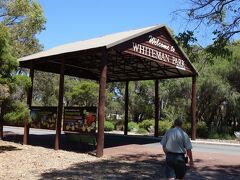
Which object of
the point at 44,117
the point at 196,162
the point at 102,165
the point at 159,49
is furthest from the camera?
the point at 159,49

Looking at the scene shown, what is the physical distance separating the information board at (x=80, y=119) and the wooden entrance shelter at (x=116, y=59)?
2.17 ft

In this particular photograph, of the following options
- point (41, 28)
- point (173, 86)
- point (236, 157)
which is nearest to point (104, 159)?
point (236, 157)

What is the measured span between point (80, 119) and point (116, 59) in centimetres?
724

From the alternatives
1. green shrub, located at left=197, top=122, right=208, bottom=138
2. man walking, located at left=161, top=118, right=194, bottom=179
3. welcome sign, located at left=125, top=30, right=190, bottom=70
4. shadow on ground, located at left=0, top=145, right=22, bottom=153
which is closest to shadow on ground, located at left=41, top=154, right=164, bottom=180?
man walking, located at left=161, top=118, right=194, bottom=179

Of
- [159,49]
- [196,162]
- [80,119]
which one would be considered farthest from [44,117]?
[196,162]

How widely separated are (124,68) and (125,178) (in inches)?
635

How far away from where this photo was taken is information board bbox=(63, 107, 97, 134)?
60.2 feet

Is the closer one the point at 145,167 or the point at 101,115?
the point at 145,167

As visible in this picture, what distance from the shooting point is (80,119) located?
19.1 m

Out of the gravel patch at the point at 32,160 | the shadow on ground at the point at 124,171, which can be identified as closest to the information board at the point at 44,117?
the gravel patch at the point at 32,160

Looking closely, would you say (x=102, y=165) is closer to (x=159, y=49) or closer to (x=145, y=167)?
(x=145, y=167)

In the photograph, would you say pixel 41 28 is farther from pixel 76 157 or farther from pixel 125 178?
pixel 125 178

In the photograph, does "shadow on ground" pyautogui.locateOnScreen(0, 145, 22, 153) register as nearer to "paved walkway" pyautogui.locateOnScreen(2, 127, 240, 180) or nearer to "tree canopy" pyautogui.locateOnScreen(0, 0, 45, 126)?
"tree canopy" pyautogui.locateOnScreen(0, 0, 45, 126)

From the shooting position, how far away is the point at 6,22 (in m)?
22.8
